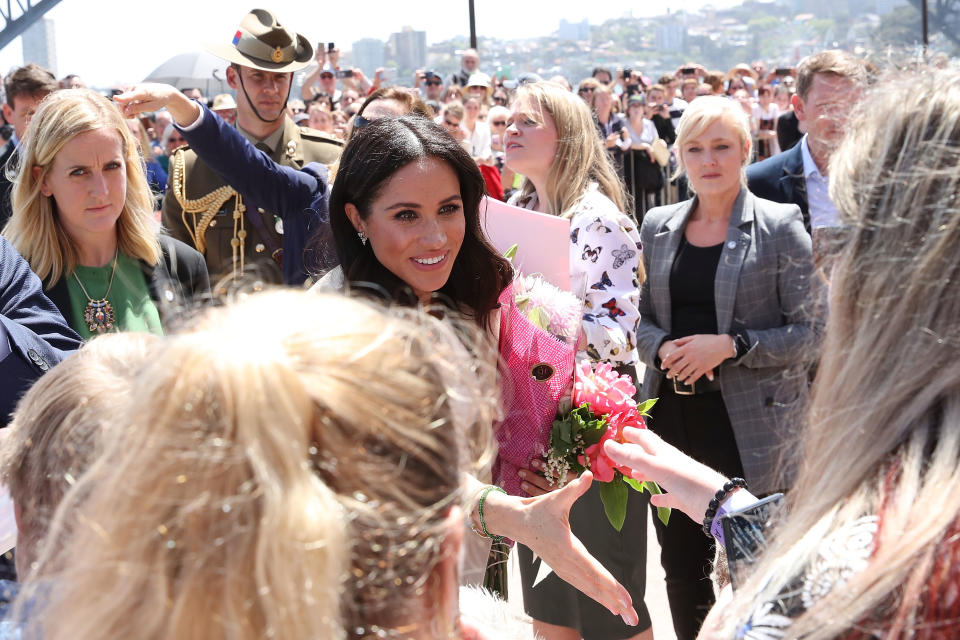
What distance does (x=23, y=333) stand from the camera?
95.7 inches

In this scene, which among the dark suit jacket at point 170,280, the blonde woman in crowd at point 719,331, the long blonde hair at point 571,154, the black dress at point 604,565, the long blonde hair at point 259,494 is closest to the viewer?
the long blonde hair at point 259,494

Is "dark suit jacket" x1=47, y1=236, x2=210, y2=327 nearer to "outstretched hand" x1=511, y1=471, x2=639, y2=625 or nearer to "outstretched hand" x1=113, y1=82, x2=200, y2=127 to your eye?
"outstretched hand" x1=113, y1=82, x2=200, y2=127

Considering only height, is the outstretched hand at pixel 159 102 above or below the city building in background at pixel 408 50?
below

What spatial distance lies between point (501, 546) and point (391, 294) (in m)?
0.76

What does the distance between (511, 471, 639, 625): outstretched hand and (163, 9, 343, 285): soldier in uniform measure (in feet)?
8.13

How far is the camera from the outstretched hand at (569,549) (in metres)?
1.96

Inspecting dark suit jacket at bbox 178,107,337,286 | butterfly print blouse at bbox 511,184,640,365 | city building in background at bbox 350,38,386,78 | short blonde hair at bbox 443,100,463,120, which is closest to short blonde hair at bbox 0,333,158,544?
dark suit jacket at bbox 178,107,337,286

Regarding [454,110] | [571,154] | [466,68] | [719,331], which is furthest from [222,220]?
[466,68]

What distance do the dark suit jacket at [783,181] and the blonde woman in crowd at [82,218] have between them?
2.60 metres

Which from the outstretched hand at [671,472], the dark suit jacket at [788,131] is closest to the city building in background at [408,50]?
the dark suit jacket at [788,131]

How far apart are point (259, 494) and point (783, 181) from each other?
3798 millimetres

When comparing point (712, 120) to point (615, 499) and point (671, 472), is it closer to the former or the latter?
point (615, 499)

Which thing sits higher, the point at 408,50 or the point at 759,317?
the point at 408,50

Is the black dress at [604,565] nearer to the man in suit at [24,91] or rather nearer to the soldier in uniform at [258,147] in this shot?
the soldier in uniform at [258,147]
